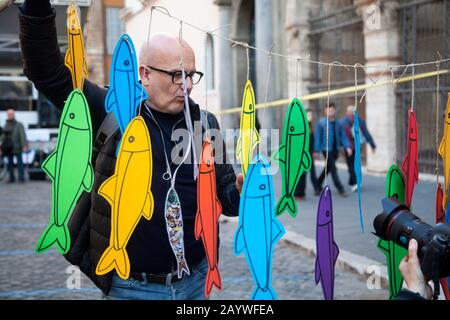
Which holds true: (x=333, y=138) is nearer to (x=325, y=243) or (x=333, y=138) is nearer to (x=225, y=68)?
(x=325, y=243)

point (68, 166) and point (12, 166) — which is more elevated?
point (68, 166)

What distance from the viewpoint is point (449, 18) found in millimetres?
8891

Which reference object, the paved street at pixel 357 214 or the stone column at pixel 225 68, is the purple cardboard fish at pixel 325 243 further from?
the stone column at pixel 225 68

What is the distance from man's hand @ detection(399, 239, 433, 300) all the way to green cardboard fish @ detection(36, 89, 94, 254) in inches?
34.8

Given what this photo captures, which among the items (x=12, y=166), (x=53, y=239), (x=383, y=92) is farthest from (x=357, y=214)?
(x=12, y=166)

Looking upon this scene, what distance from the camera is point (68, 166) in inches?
57.8

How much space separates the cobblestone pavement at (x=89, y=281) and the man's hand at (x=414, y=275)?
2.07 meters

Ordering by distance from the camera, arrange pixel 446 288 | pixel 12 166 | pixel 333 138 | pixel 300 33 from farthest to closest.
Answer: pixel 300 33
pixel 12 166
pixel 333 138
pixel 446 288

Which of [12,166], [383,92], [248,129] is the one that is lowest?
[12,166]

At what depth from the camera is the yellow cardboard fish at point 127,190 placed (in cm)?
150

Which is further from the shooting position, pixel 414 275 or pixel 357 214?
pixel 357 214

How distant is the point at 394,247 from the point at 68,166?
3.68 feet
